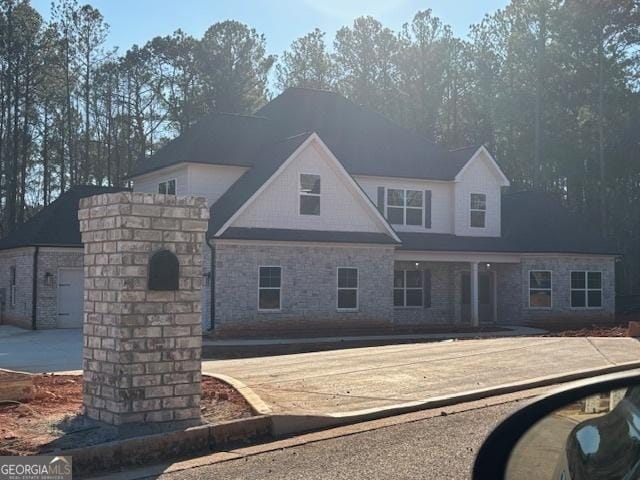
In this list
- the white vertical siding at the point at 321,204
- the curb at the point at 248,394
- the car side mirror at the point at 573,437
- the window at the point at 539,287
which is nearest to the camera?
the car side mirror at the point at 573,437

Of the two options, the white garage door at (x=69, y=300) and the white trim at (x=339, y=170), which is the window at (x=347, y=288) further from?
the white garage door at (x=69, y=300)

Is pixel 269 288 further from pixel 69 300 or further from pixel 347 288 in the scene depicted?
pixel 69 300

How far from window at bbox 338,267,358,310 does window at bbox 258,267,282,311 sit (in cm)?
227

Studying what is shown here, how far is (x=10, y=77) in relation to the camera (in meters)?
41.8

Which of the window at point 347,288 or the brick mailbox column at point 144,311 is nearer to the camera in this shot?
the brick mailbox column at point 144,311

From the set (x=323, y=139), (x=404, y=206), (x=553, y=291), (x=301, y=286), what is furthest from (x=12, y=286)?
(x=553, y=291)

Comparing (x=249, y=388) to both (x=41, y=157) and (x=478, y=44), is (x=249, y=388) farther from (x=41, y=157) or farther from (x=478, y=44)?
(x=478, y=44)

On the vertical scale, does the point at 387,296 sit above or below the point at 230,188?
below

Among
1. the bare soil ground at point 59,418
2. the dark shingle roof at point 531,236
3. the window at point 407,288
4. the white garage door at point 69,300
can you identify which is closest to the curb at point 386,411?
the bare soil ground at point 59,418

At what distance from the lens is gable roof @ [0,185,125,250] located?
28.3 m

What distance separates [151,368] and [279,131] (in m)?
22.9

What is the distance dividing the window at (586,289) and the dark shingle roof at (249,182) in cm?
1275

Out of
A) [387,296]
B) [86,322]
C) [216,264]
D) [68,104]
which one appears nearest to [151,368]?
[86,322]

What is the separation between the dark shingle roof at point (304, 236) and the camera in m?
23.3
